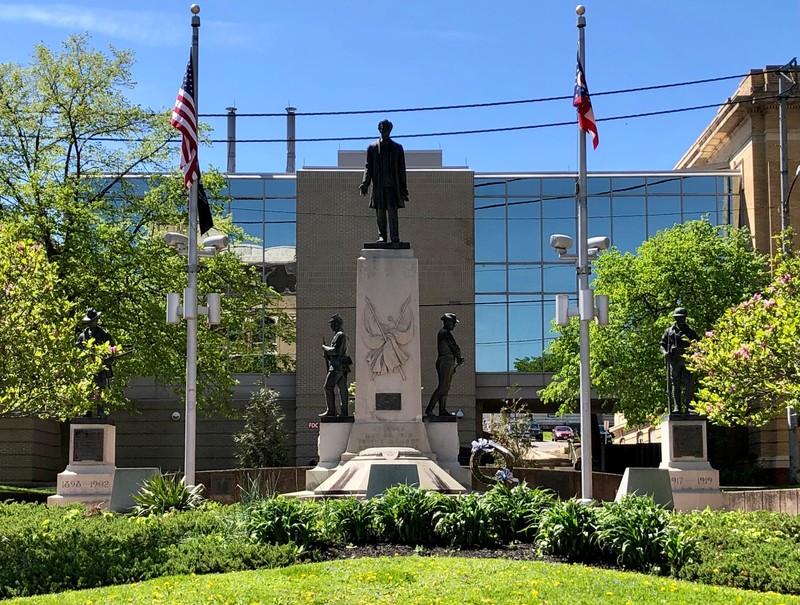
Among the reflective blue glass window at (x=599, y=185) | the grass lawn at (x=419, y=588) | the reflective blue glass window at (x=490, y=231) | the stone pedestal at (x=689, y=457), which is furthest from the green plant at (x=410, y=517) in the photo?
the reflective blue glass window at (x=599, y=185)

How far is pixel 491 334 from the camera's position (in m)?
50.5

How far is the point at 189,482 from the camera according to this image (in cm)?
2084

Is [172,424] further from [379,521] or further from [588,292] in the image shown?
[379,521]

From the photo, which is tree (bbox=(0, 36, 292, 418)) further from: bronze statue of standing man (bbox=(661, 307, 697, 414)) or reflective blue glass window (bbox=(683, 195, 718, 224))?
reflective blue glass window (bbox=(683, 195, 718, 224))

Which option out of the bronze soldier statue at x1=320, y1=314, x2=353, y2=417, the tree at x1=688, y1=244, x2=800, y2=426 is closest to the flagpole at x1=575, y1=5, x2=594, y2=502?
the tree at x1=688, y1=244, x2=800, y2=426

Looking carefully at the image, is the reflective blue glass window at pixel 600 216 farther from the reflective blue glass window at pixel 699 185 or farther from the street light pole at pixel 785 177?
the street light pole at pixel 785 177

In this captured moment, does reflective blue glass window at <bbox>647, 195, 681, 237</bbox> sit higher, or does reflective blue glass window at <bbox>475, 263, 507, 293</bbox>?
reflective blue glass window at <bbox>647, 195, 681, 237</bbox>

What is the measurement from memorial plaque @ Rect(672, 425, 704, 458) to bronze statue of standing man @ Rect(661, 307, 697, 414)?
50cm

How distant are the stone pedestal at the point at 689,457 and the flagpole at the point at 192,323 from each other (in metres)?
9.82

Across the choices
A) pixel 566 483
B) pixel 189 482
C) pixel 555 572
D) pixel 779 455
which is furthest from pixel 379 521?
pixel 779 455

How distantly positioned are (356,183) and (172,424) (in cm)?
1317

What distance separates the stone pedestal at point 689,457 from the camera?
2369cm

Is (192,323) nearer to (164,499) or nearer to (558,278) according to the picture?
(164,499)

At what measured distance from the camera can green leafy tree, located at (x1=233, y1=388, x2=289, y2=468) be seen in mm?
45406
